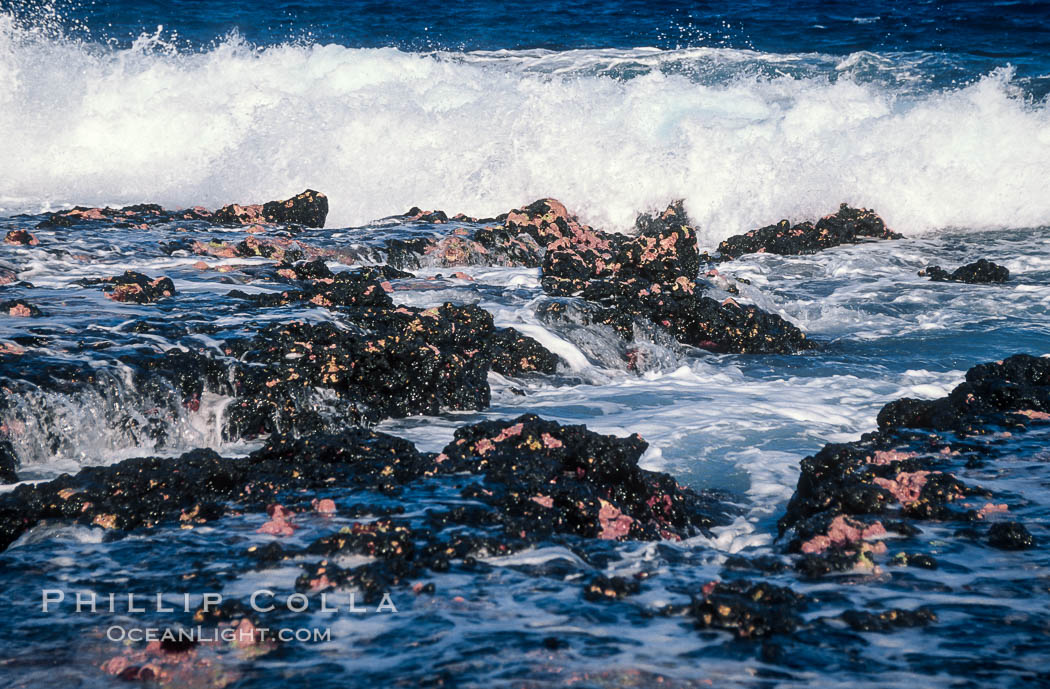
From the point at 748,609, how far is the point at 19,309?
17.1ft

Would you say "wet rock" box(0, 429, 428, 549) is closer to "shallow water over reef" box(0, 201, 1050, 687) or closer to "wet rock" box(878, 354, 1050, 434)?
"shallow water over reef" box(0, 201, 1050, 687)

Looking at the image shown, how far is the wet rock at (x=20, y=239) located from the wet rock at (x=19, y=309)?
2396 mm

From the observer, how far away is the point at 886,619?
273 cm

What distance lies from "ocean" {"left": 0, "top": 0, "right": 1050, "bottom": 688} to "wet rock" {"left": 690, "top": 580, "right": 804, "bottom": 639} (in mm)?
26

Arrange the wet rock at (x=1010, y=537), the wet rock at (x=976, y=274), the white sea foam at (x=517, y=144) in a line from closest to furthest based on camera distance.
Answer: the wet rock at (x=1010, y=537), the wet rock at (x=976, y=274), the white sea foam at (x=517, y=144)

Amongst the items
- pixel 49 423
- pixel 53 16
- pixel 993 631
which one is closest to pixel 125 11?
pixel 53 16

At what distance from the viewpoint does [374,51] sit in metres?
18.4

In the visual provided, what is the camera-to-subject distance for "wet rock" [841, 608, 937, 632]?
2.70 metres

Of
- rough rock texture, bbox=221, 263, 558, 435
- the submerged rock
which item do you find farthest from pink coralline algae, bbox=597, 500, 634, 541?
the submerged rock

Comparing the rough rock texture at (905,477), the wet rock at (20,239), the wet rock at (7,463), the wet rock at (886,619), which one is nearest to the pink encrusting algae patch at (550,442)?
the rough rock texture at (905,477)

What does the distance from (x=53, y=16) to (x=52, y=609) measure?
20069mm

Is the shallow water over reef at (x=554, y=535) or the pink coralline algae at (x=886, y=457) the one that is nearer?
the shallow water over reef at (x=554, y=535)

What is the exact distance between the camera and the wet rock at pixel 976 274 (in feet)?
32.4

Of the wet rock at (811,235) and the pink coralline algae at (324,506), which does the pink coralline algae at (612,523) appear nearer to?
the pink coralline algae at (324,506)
